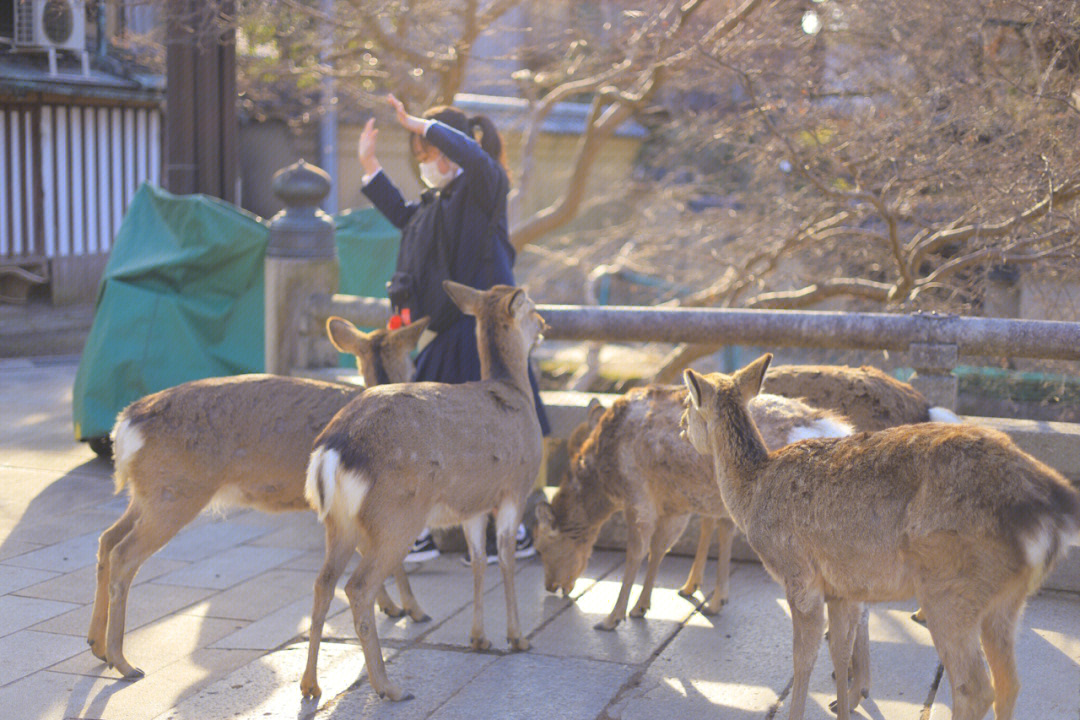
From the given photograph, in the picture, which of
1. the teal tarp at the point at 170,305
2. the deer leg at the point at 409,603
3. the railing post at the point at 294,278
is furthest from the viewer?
the teal tarp at the point at 170,305

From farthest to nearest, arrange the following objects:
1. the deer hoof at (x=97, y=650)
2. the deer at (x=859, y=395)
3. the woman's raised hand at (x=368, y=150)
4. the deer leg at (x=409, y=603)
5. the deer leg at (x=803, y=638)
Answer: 1. the woman's raised hand at (x=368, y=150)
2. the deer leg at (x=409, y=603)
3. the deer at (x=859, y=395)
4. the deer hoof at (x=97, y=650)
5. the deer leg at (x=803, y=638)

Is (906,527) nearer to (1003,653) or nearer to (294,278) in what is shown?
(1003,653)

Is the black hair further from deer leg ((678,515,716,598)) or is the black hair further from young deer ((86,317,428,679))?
deer leg ((678,515,716,598))

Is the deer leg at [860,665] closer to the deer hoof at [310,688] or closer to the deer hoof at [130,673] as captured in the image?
the deer hoof at [310,688]

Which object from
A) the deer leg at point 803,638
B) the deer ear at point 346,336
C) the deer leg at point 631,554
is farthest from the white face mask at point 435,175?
the deer leg at point 803,638

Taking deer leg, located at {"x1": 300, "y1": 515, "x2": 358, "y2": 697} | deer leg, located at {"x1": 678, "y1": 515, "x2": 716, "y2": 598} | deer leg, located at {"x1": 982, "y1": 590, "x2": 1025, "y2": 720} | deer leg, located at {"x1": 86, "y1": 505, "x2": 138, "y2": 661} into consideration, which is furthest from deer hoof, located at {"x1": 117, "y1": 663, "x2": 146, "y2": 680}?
deer leg, located at {"x1": 982, "y1": 590, "x2": 1025, "y2": 720}

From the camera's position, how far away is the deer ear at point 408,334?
211 inches

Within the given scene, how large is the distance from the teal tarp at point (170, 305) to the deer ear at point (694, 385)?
468 centimetres

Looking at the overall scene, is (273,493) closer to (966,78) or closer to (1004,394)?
(1004,394)

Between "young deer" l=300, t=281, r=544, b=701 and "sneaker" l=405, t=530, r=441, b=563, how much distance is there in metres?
1.13

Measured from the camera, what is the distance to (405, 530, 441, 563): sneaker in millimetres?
5980

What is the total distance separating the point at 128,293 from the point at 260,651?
386cm

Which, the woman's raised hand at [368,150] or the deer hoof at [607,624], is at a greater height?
the woman's raised hand at [368,150]

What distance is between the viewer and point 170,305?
7820 mm
